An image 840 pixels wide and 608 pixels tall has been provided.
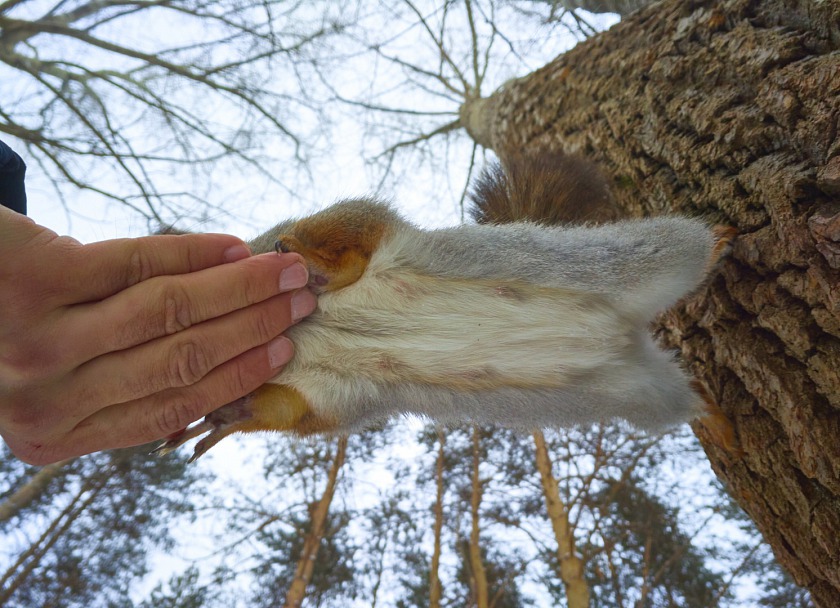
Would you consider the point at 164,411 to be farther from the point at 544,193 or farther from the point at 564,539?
the point at 564,539

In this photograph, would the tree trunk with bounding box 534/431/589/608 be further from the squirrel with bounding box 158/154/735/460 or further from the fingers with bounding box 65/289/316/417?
the fingers with bounding box 65/289/316/417

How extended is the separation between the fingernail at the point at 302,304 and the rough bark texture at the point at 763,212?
4.61 feet

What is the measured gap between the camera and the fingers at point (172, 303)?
118 cm

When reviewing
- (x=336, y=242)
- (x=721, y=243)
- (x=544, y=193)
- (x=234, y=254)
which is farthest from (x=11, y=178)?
(x=721, y=243)

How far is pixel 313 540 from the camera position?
475 centimetres

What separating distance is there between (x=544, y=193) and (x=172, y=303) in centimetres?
157

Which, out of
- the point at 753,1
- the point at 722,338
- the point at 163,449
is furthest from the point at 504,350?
the point at 753,1

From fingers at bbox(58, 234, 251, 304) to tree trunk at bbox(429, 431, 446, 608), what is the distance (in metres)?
3.74

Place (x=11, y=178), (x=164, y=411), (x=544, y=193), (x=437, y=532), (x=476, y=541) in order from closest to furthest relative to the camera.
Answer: (x=164, y=411)
(x=11, y=178)
(x=544, y=193)
(x=476, y=541)
(x=437, y=532)

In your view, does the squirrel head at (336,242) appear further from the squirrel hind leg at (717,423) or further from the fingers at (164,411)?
the squirrel hind leg at (717,423)

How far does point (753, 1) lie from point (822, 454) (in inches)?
62.0

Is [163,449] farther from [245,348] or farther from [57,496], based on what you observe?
[57,496]

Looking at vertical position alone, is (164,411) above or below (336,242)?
below

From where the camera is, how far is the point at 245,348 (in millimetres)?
1421
